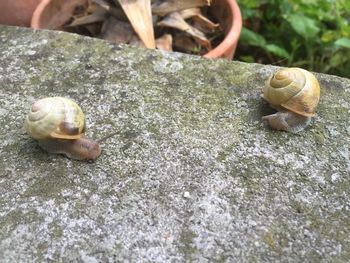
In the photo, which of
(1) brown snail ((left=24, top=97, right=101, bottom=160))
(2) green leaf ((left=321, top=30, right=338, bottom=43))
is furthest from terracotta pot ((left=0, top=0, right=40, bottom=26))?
(2) green leaf ((left=321, top=30, right=338, bottom=43))

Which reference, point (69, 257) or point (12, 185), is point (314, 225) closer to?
point (69, 257)

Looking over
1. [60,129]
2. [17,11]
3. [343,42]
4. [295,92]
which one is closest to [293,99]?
[295,92]

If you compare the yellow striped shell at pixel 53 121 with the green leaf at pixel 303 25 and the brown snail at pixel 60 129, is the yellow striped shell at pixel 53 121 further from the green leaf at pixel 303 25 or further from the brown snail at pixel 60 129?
the green leaf at pixel 303 25

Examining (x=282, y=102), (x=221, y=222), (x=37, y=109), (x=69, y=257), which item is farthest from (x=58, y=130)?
(x=282, y=102)

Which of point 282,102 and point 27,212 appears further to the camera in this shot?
point 282,102

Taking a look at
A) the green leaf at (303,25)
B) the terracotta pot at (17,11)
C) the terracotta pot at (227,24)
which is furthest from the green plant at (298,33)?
the terracotta pot at (17,11)

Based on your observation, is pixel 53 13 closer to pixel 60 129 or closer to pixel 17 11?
pixel 17 11
